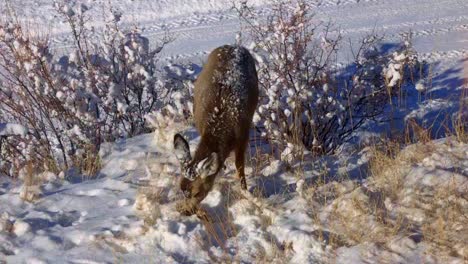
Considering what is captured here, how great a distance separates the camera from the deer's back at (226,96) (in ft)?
19.1

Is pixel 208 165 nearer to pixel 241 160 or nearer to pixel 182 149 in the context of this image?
pixel 182 149

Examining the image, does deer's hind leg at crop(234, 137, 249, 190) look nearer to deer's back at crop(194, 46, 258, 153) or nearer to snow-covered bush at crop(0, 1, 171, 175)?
deer's back at crop(194, 46, 258, 153)

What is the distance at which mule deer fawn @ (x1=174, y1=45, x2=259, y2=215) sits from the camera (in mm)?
5129

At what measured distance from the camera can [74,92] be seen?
7656 millimetres

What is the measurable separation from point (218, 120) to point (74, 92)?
106 inches

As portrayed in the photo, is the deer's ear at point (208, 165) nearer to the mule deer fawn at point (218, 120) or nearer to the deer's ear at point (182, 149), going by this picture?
the mule deer fawn at point (218, 120)

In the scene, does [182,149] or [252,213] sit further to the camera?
[182,149]

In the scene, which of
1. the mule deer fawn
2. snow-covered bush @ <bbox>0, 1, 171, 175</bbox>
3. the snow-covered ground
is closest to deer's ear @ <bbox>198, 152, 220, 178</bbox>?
the mule deer fawn

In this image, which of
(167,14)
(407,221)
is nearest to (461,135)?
(407,221)

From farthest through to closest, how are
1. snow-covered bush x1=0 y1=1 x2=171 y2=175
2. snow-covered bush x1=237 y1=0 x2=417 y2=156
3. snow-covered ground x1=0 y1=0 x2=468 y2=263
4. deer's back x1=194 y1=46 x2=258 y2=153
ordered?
1. snow-covered bush x1=0 y1=1 x2=171 y2=175
2. snow-covered bush x1=237 y1=0 x2=417 y2=156
3. deer's back x1=194 y1=46 x2=258 y2=153
4. snow-covered ground x1=0 y1=0 x2=468 y2=263

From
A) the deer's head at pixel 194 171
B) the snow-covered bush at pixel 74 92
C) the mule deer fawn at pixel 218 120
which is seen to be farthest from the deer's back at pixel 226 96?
the snow-covered bush at pixel 74 92

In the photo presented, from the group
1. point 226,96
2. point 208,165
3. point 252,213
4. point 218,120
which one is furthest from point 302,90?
point 252,213

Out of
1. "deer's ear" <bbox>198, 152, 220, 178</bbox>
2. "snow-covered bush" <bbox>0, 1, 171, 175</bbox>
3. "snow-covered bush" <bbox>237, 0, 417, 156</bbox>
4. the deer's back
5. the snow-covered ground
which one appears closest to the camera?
the snow-covered ground

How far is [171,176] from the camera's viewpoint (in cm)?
567
